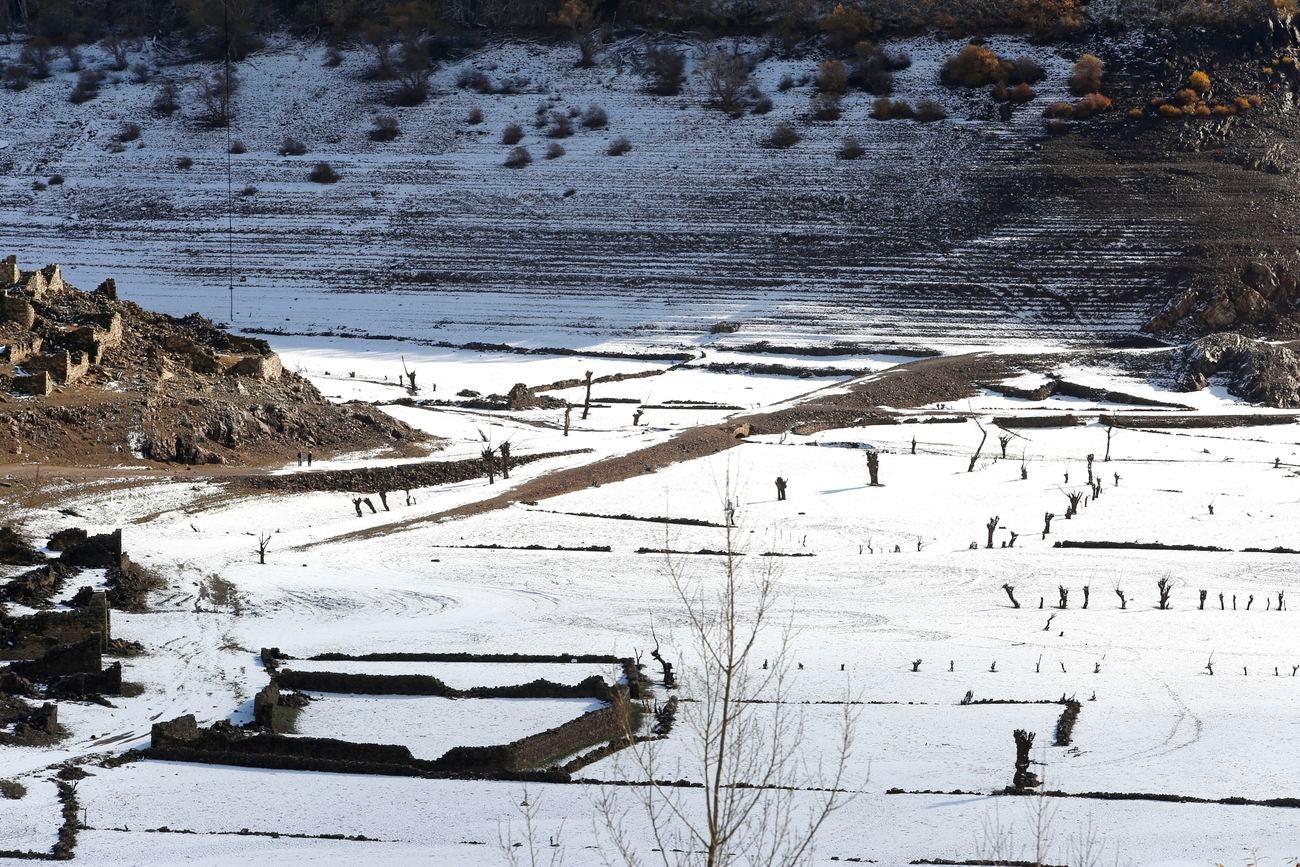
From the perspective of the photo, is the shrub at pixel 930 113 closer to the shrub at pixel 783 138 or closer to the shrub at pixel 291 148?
the shrub at pixel 783 138

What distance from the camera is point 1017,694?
2300cm

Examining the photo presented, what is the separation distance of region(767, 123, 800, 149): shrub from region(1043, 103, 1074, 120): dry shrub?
1184cm

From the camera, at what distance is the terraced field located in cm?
6125

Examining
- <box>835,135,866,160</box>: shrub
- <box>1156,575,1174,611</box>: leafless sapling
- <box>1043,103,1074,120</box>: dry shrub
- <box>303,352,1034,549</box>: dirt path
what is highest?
<box>1043,103,1074,120</box>: dry shrub

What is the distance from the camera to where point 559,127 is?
78562 mm

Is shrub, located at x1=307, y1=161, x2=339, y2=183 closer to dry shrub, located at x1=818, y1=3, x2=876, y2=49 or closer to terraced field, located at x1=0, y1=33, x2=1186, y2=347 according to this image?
terraced field, located at x1=0, y1=33, x2=1186, y2=347

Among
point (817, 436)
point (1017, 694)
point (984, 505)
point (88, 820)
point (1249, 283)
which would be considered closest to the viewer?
point (88, 820)

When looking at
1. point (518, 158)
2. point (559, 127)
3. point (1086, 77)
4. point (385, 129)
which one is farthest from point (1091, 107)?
point (385, 129)

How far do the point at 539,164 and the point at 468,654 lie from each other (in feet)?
175

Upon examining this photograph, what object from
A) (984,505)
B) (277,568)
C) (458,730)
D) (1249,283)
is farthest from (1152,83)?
(458,730)

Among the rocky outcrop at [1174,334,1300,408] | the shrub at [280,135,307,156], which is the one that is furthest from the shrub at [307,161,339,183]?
the rocky outcrop at [1174,334,1300,408]

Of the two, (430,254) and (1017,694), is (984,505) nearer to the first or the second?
(1017,694)

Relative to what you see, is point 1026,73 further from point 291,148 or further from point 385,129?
point 291,148

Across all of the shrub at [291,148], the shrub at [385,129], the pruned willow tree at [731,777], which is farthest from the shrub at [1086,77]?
the pruned willow tree at [731,777]
